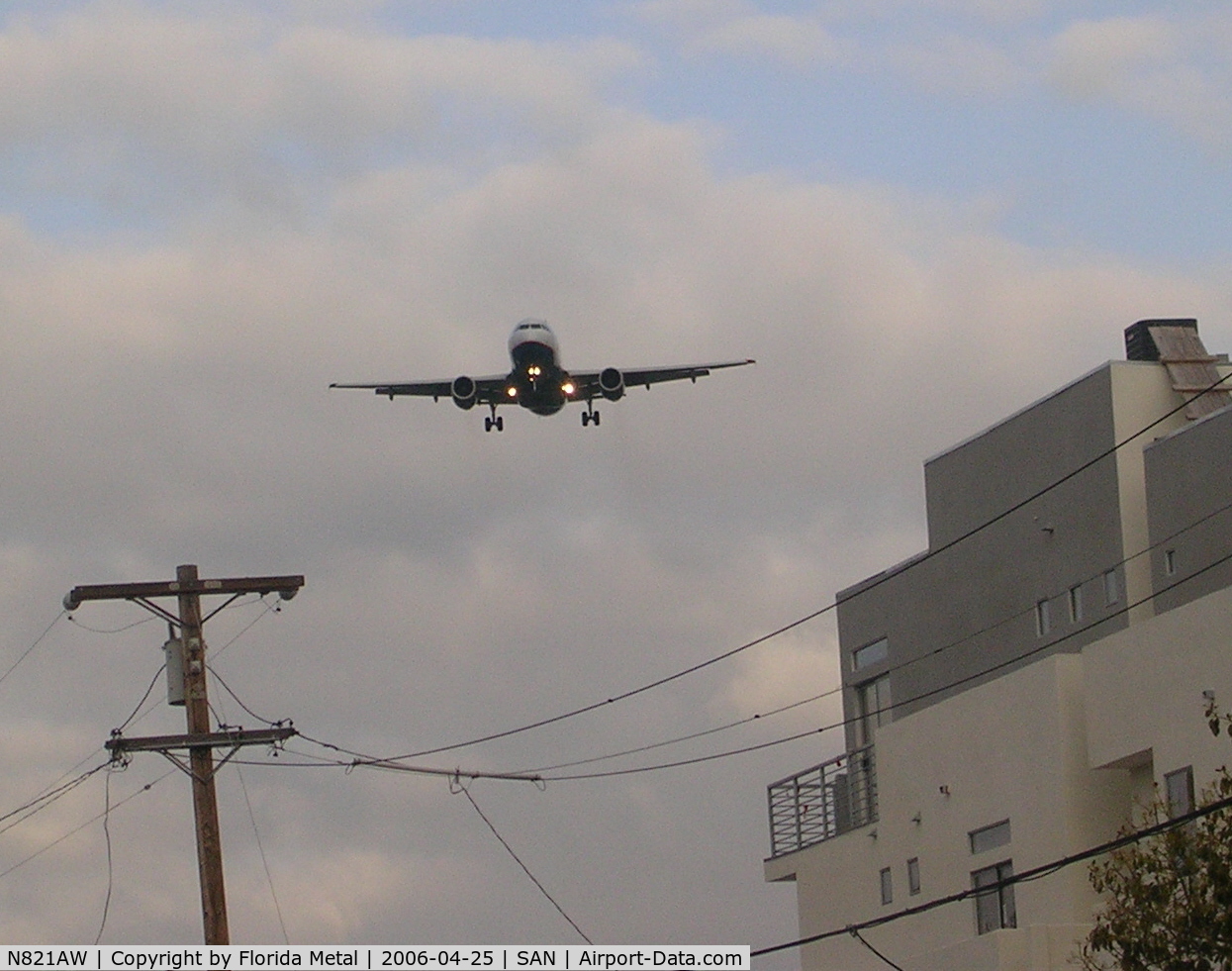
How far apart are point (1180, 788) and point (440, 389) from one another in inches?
1296

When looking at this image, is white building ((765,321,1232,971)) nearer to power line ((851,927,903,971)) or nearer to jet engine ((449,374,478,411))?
power line ((851,927,903,971))

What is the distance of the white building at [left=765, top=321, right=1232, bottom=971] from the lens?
34.8m

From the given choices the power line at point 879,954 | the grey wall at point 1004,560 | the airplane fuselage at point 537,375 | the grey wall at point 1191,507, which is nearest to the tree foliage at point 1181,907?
the power line at point 879,954

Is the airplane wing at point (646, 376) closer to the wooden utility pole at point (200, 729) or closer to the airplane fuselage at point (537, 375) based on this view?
the airplane fuselage at point (537, 375)

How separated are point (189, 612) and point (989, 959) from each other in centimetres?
1301

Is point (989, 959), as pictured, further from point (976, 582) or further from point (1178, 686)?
point (976, 582)

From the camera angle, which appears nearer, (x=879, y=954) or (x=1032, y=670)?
(x=1032, y=670)

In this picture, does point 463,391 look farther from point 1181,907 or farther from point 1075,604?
point 1181,907

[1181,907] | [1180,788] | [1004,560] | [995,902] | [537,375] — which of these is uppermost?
[537,375]

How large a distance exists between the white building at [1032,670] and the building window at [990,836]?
0.11ft

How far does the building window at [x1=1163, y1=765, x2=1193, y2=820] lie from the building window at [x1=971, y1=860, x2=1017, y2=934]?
3.75 metres

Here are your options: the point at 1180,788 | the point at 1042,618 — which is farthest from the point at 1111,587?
the point at 1180,788

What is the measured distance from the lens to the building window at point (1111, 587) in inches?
1660

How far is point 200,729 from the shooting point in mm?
28656
